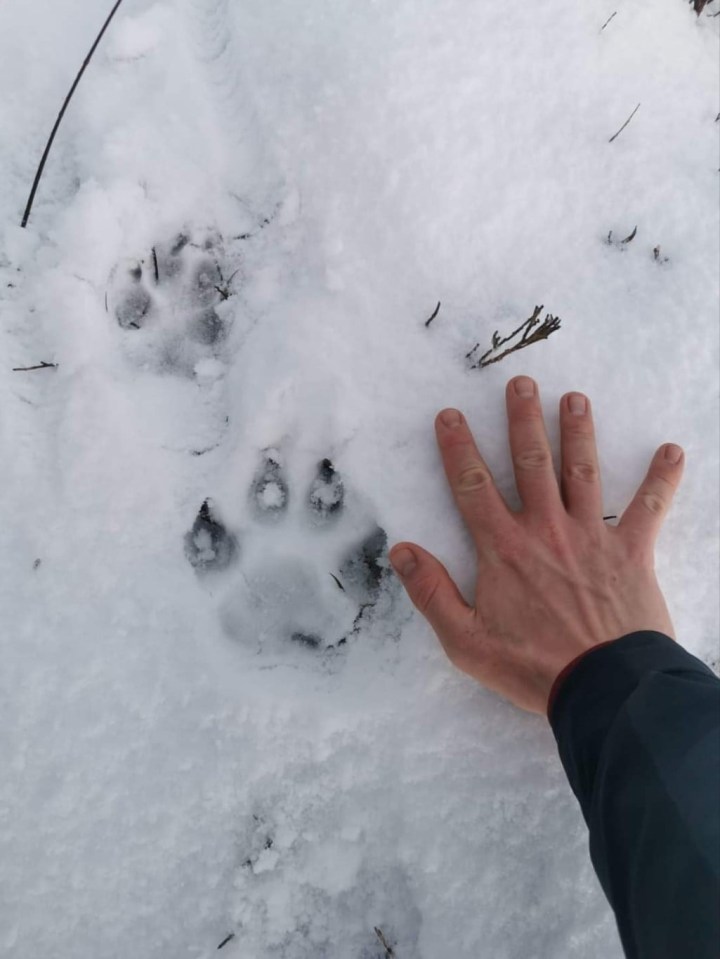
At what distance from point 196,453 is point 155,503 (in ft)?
0.45

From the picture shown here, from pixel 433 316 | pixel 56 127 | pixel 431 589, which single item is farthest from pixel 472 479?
pixel 56 127

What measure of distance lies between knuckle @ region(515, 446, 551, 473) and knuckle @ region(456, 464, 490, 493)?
85 millimetres

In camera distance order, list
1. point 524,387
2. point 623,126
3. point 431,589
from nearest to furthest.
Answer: point 431,589
point 524,387
point 623,126

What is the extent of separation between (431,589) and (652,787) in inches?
19.7

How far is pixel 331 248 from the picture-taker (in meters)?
1.46

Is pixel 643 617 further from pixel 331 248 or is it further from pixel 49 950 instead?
pixel 49 950

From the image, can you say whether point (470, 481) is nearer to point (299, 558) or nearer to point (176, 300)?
point (299, 558)

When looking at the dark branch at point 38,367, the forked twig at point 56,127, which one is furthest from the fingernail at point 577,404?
the forked twig at point 56,127

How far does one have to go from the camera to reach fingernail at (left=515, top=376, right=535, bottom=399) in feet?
4.62

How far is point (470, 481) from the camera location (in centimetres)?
136

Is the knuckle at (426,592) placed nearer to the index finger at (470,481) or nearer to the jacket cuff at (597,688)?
the index finger at (470,481)

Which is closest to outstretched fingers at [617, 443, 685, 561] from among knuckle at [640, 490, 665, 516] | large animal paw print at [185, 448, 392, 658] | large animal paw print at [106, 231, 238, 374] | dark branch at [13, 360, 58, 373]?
knuckle at [640, 490, 665, 516]

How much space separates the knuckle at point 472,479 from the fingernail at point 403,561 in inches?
6.6

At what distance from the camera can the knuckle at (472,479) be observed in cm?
135
